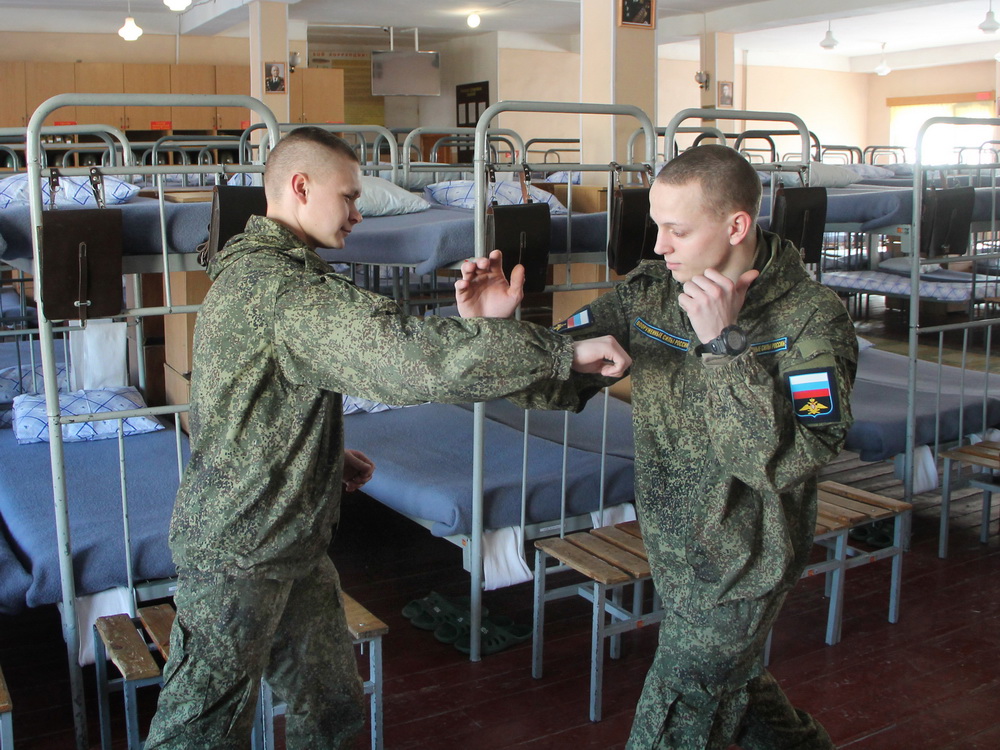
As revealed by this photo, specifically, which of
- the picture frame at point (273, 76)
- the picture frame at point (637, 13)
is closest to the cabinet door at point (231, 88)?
the picture frame at point (273, 76)

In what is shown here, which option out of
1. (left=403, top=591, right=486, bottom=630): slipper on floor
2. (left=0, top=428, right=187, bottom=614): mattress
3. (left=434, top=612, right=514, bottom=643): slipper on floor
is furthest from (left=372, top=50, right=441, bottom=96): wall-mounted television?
(left=434, top=612, right=514, bottom=643): slipper on floor

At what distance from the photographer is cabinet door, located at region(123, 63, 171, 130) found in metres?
13.5

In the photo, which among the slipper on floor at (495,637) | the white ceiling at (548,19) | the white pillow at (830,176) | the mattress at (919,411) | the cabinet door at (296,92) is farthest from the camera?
the cabinet door at (296,92)

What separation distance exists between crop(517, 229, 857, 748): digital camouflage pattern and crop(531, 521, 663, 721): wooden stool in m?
0.86

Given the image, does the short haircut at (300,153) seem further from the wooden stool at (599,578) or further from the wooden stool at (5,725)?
the wooden stool at (599,578)

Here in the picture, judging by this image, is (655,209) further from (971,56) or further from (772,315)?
(971,56)

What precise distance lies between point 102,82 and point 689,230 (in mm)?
13582

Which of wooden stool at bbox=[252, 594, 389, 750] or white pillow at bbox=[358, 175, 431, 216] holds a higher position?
white pillow at bbox=[358, 175, 431, 216]

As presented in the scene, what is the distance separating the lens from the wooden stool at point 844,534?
11.0 feet

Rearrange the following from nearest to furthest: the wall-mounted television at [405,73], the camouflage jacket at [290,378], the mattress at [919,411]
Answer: the camouflage jacket at [290,378] → the mattress at [919,411] → the wall-mounted television at [405,73]

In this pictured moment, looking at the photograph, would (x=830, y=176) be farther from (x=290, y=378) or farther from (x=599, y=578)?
(x=290, y=378)

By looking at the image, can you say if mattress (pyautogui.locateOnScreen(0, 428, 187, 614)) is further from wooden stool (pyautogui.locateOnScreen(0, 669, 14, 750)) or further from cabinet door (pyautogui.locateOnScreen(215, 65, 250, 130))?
cabinet door (pyautogui.locateOnScreen(215, 65, 250, 130))

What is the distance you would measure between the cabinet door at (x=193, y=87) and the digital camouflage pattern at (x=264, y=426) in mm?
12954

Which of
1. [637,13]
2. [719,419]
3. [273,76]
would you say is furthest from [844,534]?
[273,76]
